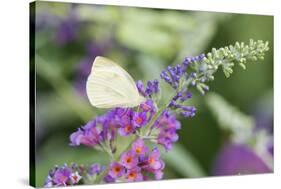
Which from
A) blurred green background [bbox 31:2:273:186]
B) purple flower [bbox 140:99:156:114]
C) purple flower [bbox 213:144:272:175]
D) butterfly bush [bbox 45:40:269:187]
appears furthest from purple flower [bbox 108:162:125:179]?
purple flower [bbox 213:144:272:175]

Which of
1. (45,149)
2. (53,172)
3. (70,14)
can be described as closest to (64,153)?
(45,149)

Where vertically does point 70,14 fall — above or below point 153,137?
above

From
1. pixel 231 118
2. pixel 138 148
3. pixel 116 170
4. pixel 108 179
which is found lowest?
pixel 108 179

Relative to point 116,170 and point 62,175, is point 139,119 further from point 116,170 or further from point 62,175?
point 62,175

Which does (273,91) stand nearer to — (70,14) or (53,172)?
(70,14)

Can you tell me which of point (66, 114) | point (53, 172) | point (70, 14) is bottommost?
point (53, 172)

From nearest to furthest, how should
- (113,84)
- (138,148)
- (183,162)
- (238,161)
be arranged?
(138,148) < (113,84) < (183,162) < (238,161)

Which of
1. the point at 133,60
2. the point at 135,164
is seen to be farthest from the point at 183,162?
the point at 135,164

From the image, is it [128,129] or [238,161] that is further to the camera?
[238,161]
